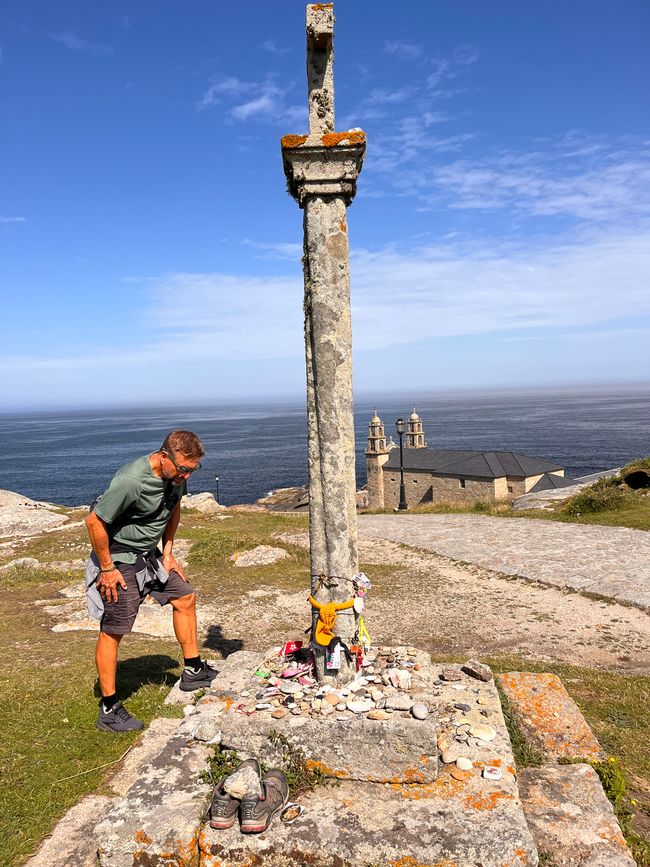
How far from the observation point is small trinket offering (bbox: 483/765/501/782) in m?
3.39

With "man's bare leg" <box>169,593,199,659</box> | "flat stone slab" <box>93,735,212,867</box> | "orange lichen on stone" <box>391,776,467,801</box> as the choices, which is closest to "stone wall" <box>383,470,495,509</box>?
"man's bare leg" <box>169,593,199,659</box>

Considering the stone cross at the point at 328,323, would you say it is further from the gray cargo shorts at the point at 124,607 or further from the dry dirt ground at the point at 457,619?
the dry dirt ground at the point at 457,619

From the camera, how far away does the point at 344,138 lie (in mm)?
3979

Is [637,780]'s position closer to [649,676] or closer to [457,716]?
[457,716]

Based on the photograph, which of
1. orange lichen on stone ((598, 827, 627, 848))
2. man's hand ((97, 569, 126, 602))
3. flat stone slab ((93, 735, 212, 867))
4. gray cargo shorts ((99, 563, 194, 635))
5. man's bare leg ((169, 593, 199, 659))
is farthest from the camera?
man's bare leg ((169, 593, 199, 659))

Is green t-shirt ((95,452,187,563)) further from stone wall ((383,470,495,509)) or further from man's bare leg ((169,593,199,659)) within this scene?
stone wall ((383,470,495,509))

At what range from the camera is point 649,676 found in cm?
639

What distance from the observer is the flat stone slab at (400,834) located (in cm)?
297

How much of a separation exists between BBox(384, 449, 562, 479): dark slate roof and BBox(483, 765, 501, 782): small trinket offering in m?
39.7

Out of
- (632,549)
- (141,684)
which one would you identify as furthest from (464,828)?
(632,549)

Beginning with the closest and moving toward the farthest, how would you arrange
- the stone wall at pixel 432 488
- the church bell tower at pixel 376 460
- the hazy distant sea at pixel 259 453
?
the stone wall at pixel 432 488, the church bell tower at pixel 376 460, the hazy distant sea at pixel 259 453

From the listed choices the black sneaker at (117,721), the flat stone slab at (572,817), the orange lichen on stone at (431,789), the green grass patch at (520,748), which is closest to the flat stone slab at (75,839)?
the black sneaker at (117,721)

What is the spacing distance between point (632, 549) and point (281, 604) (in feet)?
25.5

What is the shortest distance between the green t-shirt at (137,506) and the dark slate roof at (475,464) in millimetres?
39406
